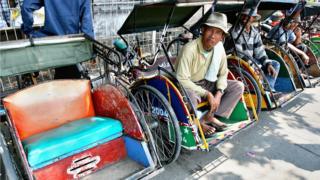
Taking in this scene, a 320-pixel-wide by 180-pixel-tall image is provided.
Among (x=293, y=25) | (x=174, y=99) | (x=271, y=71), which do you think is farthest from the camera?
(x=293, y=25)

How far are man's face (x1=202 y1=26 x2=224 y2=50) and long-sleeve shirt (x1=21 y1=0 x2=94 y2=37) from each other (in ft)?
4.49

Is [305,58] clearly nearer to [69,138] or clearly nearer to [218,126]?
[218,126]

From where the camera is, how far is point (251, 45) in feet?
13.3

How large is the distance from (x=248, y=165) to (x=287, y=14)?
9.03 feet

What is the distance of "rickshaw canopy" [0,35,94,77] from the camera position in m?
2.51

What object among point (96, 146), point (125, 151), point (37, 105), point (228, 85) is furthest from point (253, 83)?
point (37, 105)

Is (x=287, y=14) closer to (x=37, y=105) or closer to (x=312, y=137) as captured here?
(x=312, y=137)

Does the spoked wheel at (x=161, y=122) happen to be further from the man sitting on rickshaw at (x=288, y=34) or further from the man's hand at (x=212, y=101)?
the man sitting on rickshaw at (x=288, y=34)

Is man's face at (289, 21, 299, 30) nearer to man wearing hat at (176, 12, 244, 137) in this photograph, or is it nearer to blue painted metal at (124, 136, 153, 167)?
man wearing hat at (176, 12, 244, 137)

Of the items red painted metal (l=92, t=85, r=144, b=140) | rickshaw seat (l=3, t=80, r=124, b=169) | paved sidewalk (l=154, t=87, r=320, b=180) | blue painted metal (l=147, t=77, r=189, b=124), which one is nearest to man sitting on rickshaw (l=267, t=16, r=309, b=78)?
paved sidewalk (l=154, t=87, r=320, b=180)

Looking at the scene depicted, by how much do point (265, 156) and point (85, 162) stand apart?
6.58 ft

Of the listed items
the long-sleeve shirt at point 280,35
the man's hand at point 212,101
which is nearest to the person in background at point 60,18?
the man's hand at point 212,101

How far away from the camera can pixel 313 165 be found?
2990 mm

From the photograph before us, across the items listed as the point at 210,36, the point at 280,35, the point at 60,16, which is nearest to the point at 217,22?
the point at 210,36
